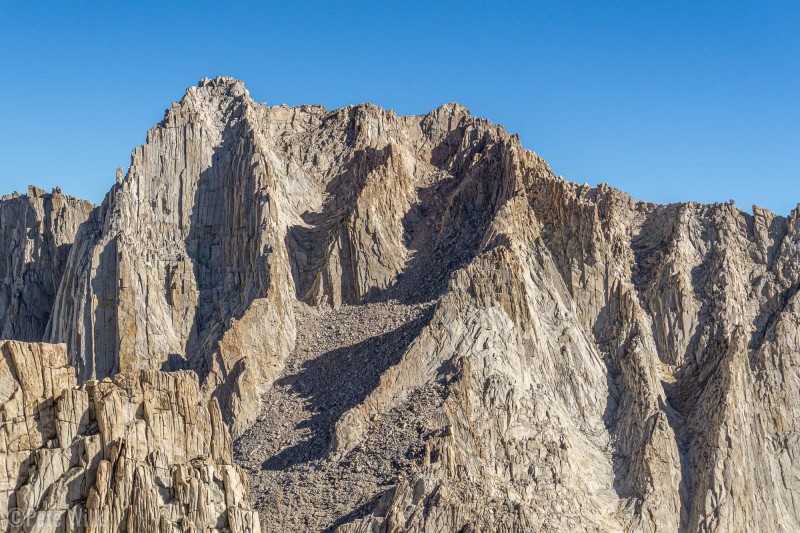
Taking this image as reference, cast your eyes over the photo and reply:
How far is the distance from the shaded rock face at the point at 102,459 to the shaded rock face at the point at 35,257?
65.5 metres

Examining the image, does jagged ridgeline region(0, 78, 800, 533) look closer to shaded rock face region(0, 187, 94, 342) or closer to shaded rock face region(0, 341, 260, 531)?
shaded rock face region(0, 187, 94, 342)

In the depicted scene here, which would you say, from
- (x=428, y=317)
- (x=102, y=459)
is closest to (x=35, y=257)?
(x=428, y=317)

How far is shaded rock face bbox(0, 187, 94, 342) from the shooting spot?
142250 millimetres

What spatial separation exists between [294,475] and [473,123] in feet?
166

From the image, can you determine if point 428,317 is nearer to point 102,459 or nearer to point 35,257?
point 35,257

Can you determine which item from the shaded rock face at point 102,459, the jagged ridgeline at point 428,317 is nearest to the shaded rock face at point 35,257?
the jagged ridgeline at point 428,317

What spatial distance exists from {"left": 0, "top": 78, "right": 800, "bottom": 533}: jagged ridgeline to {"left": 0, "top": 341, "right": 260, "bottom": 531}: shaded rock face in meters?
6.55

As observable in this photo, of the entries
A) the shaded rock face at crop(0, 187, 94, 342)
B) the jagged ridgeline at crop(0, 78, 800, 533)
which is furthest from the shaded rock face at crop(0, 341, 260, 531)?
the shaded rock face at crop(0, 187, 94, 342)

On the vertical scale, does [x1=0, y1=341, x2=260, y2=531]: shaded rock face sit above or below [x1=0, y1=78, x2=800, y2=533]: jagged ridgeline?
below

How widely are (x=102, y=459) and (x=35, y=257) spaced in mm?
74864

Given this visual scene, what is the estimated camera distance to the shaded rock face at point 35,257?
14225 centimetres

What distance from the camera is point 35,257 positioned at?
146 meters

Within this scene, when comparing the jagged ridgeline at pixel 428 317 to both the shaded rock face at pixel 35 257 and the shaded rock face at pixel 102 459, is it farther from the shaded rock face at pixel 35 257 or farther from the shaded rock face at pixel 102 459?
the shaded rock face at pixel 102 459

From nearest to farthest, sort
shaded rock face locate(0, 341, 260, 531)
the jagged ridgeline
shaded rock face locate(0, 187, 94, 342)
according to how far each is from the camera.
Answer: shaded rock face locate(0, 341, 260, 531) < the jagged ridgeline < shaded rock face locate(0, 187, 94, 342)
